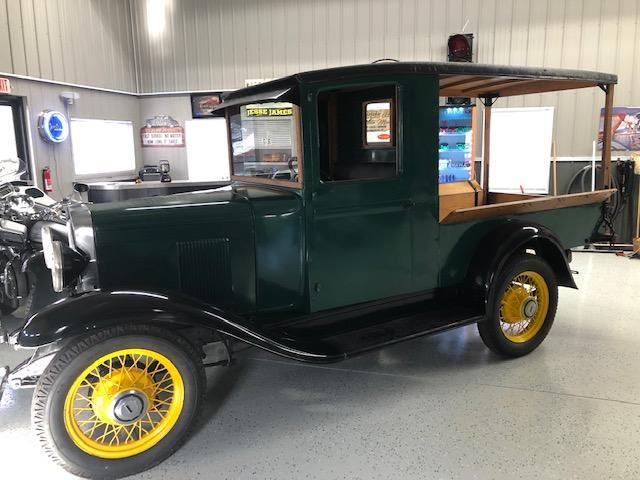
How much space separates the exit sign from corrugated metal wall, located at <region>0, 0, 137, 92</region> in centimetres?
16

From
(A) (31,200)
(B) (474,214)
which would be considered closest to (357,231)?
(B) (474,214)

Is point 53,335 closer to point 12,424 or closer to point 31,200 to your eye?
point 12,424

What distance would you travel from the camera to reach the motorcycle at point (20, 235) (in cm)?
351

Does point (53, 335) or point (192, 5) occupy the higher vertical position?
point (192, 5)

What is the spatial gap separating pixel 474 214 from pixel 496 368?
1054 millimetres

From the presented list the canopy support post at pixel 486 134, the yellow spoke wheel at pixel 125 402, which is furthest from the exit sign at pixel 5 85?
the canopy support post at pixel 486 134

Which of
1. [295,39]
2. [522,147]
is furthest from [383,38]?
[522,147]

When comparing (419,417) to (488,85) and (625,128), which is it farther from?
(625,128)

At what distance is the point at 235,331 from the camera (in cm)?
242

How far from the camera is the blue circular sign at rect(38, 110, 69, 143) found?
6.12m

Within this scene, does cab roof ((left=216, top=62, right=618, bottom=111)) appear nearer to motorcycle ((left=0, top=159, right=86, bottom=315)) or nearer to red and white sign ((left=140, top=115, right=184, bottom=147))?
motorcycle ((left=0, top=159, right=86, bottom=315))

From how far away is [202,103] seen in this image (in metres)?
8.19

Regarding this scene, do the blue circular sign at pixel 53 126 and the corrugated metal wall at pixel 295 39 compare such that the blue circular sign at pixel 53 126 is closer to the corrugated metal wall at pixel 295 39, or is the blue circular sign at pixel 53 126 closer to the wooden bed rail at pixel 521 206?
the corrugated metal wall at pixel 295 39

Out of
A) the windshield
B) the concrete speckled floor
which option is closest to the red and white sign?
the windshield
